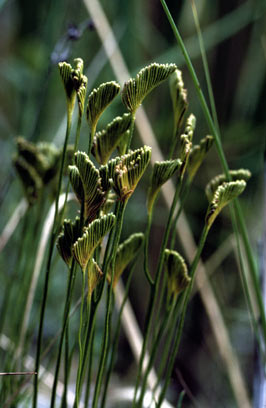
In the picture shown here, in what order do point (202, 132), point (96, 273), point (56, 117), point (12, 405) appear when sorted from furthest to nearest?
point (56, 117)
point (202, 132)
point (12, 405)
point (96, 273)

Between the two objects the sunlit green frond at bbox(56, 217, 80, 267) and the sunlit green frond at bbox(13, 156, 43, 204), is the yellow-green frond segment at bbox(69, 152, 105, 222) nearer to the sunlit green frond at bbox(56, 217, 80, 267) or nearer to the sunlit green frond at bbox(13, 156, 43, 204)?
the sunlit green frond at bbox(56, 217, 80, 267)

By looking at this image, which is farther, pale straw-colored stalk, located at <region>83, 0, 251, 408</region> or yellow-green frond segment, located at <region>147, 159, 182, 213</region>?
pale straw-colored stalk, located at <region>83, 0, 251, 408</region>

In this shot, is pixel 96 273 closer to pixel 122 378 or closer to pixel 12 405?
pixel 12 405

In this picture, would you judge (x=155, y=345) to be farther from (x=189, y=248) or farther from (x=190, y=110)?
(x=190, y=110)

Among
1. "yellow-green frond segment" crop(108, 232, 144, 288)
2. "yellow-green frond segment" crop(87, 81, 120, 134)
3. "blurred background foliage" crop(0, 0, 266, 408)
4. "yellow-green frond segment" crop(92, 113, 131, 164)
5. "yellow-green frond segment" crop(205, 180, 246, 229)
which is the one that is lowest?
"yellow-green frond segment" crop(108, 232, 144, 288)

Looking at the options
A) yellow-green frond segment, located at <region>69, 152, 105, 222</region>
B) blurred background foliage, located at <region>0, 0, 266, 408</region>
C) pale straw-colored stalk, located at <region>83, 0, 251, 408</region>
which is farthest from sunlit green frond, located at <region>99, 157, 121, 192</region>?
blurred background foliage, located at <region>0, 0, 266, 408</region>

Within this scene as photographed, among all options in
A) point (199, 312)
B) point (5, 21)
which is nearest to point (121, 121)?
point (199, 312)

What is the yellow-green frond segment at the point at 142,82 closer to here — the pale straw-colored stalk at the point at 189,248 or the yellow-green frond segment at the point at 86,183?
the yellow-green frond segment at the point at 86,183
